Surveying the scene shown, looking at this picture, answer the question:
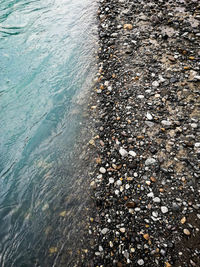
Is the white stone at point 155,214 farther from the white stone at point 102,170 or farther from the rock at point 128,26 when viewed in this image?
the rock at point 128,26

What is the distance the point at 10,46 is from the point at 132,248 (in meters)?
9.77

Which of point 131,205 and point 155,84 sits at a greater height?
point 155,84

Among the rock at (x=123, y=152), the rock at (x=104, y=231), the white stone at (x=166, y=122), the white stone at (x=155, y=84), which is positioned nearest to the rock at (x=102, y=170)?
the rock at (x=123, y=152)

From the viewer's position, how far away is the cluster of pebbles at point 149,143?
9.93 ft

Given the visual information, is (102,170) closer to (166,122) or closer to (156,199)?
(156,199)

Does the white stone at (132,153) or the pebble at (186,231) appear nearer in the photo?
the pebble at (186,231)

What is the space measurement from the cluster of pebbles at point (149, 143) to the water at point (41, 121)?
76 centimetres

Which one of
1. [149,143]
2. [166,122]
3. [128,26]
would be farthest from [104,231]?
[128,26]

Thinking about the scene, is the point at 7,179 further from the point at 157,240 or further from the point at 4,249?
the point at 157,240

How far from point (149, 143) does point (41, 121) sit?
11.6ft

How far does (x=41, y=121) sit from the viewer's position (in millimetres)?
5770

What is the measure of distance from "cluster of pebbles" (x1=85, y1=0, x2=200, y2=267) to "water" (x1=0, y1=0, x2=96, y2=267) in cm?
76

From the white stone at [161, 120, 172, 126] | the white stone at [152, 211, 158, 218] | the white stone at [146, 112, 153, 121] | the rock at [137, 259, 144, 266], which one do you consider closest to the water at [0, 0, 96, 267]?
the rock at [137, 259, 144, 266]

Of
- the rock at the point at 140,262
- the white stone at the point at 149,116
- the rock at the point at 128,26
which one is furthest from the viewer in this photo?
the rock at the point at 128,26
